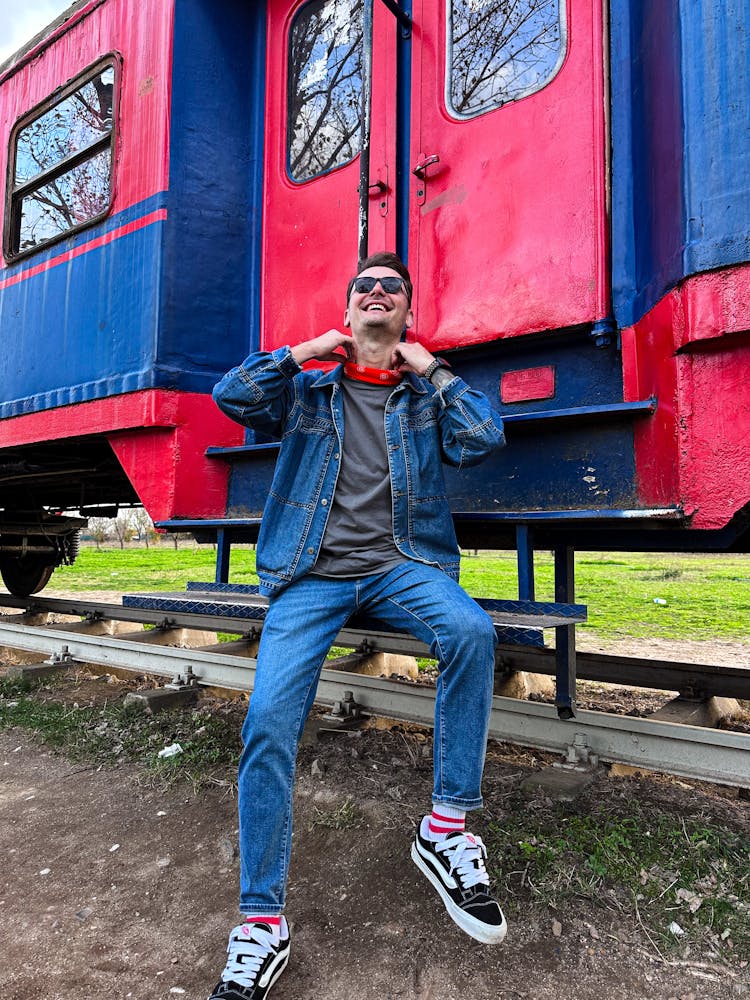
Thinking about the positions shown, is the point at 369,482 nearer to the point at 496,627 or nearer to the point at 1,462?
the point at 496,627

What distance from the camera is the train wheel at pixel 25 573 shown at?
7.61 meters

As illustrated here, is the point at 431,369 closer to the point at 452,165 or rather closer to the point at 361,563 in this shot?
the point at 361,563

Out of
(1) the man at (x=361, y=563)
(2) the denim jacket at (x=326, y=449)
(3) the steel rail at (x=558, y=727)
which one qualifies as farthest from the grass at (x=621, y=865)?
(2) the denim jacket at (x=326, y=449)

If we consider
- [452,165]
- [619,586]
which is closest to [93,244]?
[452,165]

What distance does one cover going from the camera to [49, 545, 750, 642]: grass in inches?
285

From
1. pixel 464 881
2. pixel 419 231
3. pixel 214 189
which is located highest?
pixel 214 189

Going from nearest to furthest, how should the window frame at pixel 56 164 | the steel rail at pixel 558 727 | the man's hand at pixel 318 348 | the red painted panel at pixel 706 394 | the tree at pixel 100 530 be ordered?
the red painted panel at pixel 706 394 < the man's hand at pixel 318 348 < the steel rail at pixel 558 727 < the window frame at pixel 56 164 < the tree at pixel 100 530

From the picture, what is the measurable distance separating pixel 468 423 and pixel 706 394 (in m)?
0.67

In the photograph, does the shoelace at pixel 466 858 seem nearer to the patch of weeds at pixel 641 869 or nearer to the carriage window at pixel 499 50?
the patch of weeds at pixel 641 869

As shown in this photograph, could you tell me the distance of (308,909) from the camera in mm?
1960

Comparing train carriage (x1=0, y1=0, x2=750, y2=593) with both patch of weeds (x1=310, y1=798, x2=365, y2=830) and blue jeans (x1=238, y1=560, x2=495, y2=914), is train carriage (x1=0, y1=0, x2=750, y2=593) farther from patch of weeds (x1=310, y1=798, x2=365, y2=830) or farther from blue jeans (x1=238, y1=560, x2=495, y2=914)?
patch of weeds (x1=310, y1=798, x2=365, y2=830)

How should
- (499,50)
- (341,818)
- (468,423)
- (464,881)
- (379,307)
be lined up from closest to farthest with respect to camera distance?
(464,881)
(468,423)
(379,307)
(341,818)
(499,50)

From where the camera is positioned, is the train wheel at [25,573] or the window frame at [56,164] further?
the train wheel at [25,573]

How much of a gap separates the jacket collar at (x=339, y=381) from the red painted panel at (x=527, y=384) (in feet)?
1.24
